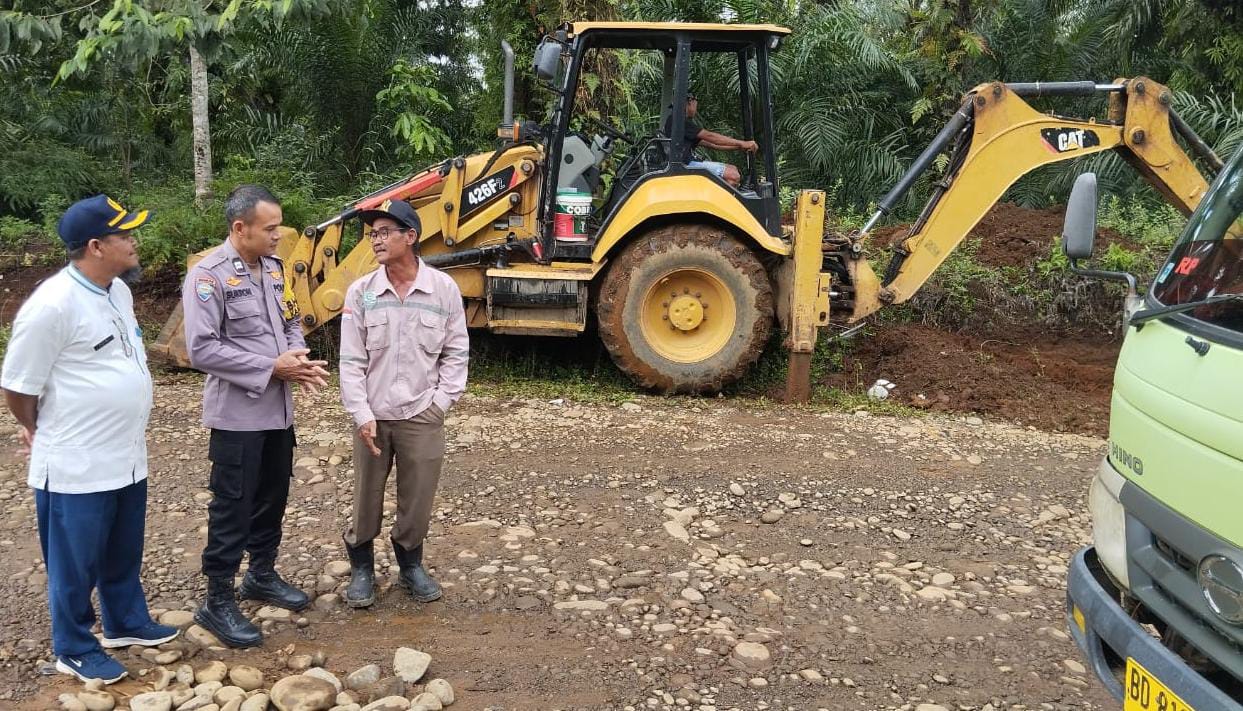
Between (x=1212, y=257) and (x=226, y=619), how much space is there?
11.5 ft

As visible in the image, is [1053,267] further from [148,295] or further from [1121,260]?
[148,295]

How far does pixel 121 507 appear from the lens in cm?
321

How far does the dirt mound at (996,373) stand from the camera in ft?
22.6

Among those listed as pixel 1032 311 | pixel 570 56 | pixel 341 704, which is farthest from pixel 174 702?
pixel 1032 311

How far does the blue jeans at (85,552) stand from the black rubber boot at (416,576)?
3.14ft

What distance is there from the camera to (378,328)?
352cm

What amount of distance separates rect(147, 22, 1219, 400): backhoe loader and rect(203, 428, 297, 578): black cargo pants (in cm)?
345

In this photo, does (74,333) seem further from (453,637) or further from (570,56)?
(570,56)

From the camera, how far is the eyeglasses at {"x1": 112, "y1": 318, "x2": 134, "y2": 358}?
313 cm

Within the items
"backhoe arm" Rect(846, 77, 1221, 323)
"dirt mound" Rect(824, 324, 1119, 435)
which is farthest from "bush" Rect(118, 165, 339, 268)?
"backhoe arm" Rect(846, 77, 1221, 323)

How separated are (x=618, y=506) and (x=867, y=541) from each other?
4.05 feet

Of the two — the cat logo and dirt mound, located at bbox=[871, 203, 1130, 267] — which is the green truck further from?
dirt mound, located at bbox=[871, 203, 1130, 267]

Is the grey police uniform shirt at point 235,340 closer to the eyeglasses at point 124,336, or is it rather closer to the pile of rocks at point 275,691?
the eyeglasses at point 124,336

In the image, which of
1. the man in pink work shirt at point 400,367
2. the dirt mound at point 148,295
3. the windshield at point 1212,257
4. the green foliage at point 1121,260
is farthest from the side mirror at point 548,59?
the green foliage at point 1121,260
